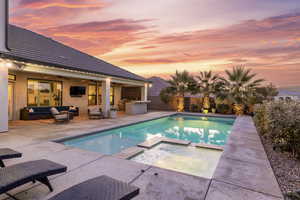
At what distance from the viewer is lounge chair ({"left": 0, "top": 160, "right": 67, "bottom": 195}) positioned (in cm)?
200

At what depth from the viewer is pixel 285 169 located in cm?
371

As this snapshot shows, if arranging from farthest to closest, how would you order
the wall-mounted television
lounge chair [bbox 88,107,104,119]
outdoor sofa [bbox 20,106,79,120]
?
the wall-mounted television, lounge chair [bbox 88,107,104,119], outdoor sofa [bbox 20,106,79,120]

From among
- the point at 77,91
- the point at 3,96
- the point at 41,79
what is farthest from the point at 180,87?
the point at 3,96

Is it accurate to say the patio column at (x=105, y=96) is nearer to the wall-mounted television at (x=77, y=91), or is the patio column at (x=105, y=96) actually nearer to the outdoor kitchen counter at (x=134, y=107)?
the outdoor kitchen counter at (x=134, y=107)

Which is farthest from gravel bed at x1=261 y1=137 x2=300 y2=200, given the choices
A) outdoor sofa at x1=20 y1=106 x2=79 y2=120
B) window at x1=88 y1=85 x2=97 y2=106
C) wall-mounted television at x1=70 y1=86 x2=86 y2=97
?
window at x1=88 y1=85 x2=97 y2=106

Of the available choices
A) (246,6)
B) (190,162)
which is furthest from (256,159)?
(246,6)

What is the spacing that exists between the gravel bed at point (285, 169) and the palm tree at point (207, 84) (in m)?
11.0

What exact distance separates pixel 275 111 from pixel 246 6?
6.36 metres

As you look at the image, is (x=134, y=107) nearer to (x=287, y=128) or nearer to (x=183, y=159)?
(x=183, y=159)

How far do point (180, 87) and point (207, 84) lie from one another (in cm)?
277

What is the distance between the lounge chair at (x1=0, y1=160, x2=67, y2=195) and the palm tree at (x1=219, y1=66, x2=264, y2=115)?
590 inches

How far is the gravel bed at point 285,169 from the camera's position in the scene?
9.64ft

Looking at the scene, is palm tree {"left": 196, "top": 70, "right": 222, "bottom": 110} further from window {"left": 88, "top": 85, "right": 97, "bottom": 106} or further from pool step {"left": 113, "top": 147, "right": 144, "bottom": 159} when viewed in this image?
pool step {"left": 113, "top": 147, "right": 144, "bottom": 159}

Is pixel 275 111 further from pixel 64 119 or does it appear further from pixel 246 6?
pixel 64 119
